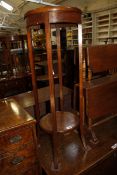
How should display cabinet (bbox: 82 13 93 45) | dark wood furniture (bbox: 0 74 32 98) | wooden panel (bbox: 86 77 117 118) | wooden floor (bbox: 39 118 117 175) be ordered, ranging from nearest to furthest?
1. wooden floor (bbox: 39 118 117 175)
2. wooden panel (bbox: 86 77 117 118)
3. dark wood furniture (bbox: 0 74 32 98)
4. display cabinet (bbox: 82 13 93 45)

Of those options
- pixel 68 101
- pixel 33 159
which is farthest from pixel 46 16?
pixel 68 101

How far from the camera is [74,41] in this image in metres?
6.30

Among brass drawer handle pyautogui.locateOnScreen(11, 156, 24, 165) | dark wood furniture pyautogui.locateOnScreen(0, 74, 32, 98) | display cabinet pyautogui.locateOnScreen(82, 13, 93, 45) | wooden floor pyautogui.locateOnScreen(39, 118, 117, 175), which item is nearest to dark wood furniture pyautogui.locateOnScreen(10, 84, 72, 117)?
wooden floor pyautogui.locateOnScreen(39, 118, 117, 175)

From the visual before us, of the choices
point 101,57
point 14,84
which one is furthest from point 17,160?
point 14,84

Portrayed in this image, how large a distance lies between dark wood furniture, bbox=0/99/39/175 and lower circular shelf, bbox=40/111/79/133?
28 centimetres

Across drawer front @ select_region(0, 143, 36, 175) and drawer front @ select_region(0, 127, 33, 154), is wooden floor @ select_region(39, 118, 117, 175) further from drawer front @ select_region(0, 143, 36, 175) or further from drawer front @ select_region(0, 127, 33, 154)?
drawer front @ select_region(0, 127, 33, 154)

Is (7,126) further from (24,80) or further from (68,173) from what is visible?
(24,80)

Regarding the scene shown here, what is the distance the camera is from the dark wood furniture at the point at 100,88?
1.62m

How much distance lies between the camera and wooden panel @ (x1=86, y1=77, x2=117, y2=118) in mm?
1613

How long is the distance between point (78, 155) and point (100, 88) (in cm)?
68

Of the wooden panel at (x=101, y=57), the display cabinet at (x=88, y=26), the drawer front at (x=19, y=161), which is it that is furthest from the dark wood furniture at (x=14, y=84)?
the display cabinet at (x=88, y=26)

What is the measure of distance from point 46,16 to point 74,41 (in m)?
5.35

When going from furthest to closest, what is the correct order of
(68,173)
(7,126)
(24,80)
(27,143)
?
(24,80)
(68,173)
(27,143)
(7,126)

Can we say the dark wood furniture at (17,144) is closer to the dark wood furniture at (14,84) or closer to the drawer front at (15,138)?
the drawer front at (15,138)
